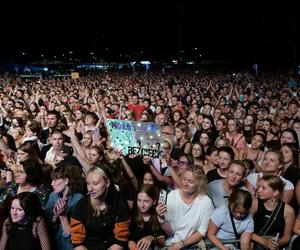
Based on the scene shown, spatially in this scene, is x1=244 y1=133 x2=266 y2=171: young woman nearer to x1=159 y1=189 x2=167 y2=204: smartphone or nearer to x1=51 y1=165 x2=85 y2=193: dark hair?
x1=159 y1=189 x2=167 y2=204: smartphone

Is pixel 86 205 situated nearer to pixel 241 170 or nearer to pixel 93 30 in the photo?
pixel 241 170

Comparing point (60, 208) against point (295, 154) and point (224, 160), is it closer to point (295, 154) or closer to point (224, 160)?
point (224, 160)

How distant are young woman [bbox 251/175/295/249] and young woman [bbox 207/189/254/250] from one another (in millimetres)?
114

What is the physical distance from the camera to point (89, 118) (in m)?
Answer: 8.47

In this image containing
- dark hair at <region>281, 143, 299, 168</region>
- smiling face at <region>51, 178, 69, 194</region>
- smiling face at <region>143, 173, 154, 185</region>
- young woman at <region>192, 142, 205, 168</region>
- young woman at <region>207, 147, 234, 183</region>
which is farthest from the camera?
young woman at <region>192, 142, 205, 168</region>

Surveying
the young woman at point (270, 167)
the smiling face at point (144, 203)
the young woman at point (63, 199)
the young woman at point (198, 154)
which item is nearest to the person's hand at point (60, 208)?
the young woman at point (63, 199)

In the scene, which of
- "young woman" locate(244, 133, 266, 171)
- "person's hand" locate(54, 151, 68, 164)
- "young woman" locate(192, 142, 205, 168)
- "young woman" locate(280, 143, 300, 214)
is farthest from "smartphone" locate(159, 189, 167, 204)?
"young woman" locate(244, 133, 266, 171)

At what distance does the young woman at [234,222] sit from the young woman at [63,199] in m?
1.44

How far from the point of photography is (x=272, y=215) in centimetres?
485

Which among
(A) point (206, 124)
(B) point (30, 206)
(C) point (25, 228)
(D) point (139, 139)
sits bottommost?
(C) point (25, 228)

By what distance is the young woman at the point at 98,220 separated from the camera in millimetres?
4434

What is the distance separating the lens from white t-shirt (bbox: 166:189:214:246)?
4.83 metres

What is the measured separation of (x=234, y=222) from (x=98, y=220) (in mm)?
1357

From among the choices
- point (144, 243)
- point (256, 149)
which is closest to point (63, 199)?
point (144, 243)
